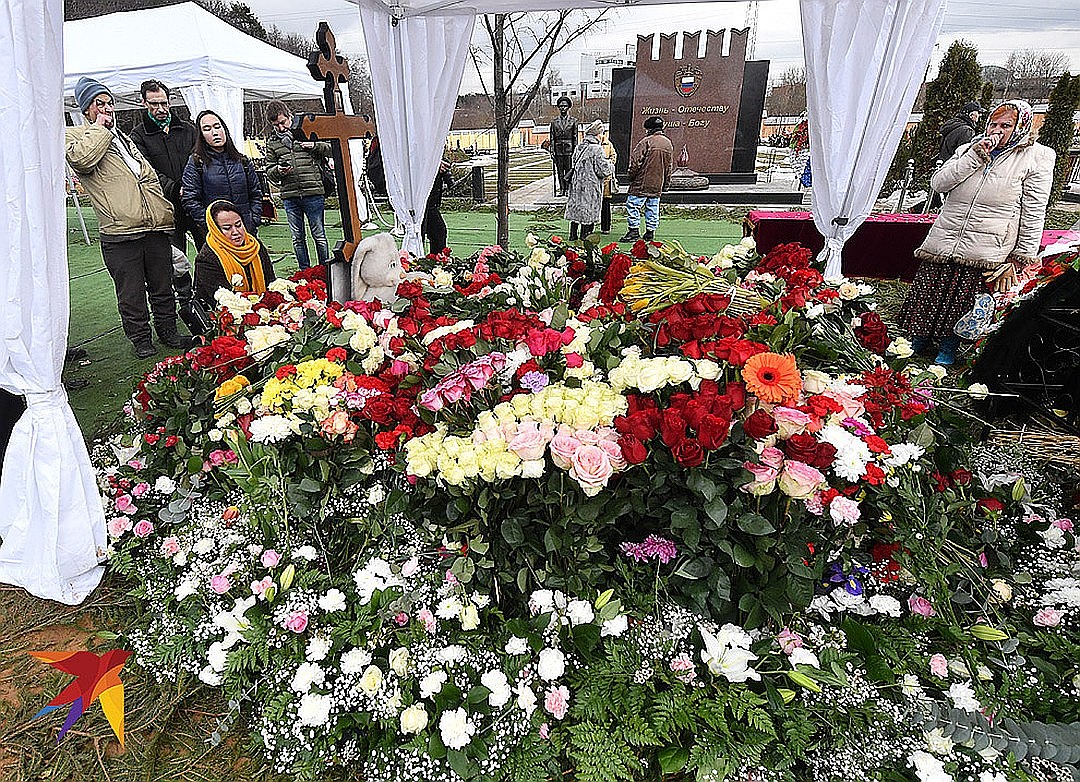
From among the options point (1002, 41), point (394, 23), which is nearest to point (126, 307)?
point (394, 23)

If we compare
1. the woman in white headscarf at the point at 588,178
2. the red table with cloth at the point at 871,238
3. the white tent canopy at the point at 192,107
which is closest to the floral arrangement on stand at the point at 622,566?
the white tent canopy at the point at 192,107

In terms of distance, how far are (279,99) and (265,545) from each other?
9.49 metres

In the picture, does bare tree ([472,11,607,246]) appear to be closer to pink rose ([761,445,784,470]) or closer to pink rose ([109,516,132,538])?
pink rose ([109,516,132,538])

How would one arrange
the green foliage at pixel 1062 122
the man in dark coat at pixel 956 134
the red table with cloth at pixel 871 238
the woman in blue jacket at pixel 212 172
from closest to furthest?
the woman in blue jacket at pixel 212 172 < the red table with cloth at pixel 871 238 < the man in dark coat at pixel 956 134 < the green foliage at pixel 1062 122

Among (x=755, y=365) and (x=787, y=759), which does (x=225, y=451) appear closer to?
(x=755, y=365)

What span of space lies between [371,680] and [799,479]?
1045 millimetres

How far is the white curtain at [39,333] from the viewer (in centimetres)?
164

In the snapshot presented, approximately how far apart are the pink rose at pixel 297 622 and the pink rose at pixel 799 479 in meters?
1.20

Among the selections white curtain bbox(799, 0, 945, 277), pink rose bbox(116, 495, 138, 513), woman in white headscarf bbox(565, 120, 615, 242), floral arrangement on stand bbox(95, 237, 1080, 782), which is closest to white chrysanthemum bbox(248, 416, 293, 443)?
floral arrangement on stand bbox(95, 237, 1080, 782)

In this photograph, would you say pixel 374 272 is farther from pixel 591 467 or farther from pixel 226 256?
pixel 591 467

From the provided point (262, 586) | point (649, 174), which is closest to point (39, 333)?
point (262, 586)

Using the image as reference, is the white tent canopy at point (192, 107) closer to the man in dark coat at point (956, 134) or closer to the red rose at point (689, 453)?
the red rose at point (689, 453)

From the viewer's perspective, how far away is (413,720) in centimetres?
140

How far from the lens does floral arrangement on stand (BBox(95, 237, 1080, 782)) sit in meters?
1.41
